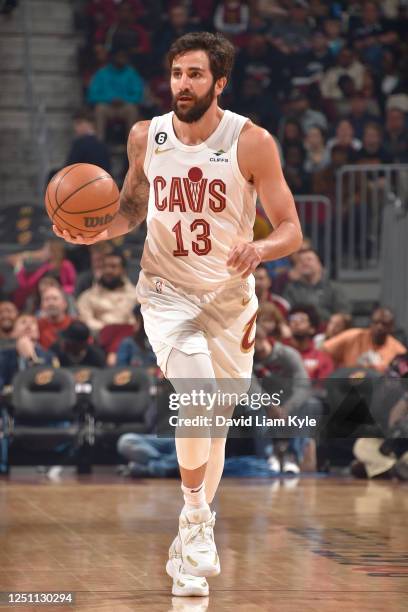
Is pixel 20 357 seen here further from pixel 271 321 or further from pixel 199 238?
pixel 199 238

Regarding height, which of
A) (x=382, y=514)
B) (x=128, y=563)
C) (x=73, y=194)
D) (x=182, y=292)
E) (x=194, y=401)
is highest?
(x=73, y=194)

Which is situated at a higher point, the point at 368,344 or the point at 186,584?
the point at 186,584

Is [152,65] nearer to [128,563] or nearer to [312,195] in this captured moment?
[312,195]

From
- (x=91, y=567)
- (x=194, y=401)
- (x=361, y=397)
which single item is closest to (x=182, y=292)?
(x=194, y=401)

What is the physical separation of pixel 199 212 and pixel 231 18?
40.8 feet

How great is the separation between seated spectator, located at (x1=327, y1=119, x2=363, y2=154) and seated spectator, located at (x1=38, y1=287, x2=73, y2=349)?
4803mm

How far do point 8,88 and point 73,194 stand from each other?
39.5 ft

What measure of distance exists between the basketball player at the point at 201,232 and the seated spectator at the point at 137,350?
601cm

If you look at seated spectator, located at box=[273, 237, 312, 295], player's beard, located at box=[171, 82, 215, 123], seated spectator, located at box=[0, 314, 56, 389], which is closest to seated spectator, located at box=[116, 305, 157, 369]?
seated spectator, located at box=[0, 314, 56, 389]

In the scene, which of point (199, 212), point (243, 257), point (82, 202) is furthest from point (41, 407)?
point (243, 257)

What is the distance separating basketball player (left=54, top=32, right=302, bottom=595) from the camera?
17.9 ft

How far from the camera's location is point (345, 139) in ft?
51.8

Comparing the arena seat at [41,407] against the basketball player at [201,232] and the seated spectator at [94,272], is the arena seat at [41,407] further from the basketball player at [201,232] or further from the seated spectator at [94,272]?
the basketball player at [201,232]

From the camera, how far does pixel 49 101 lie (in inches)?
688
